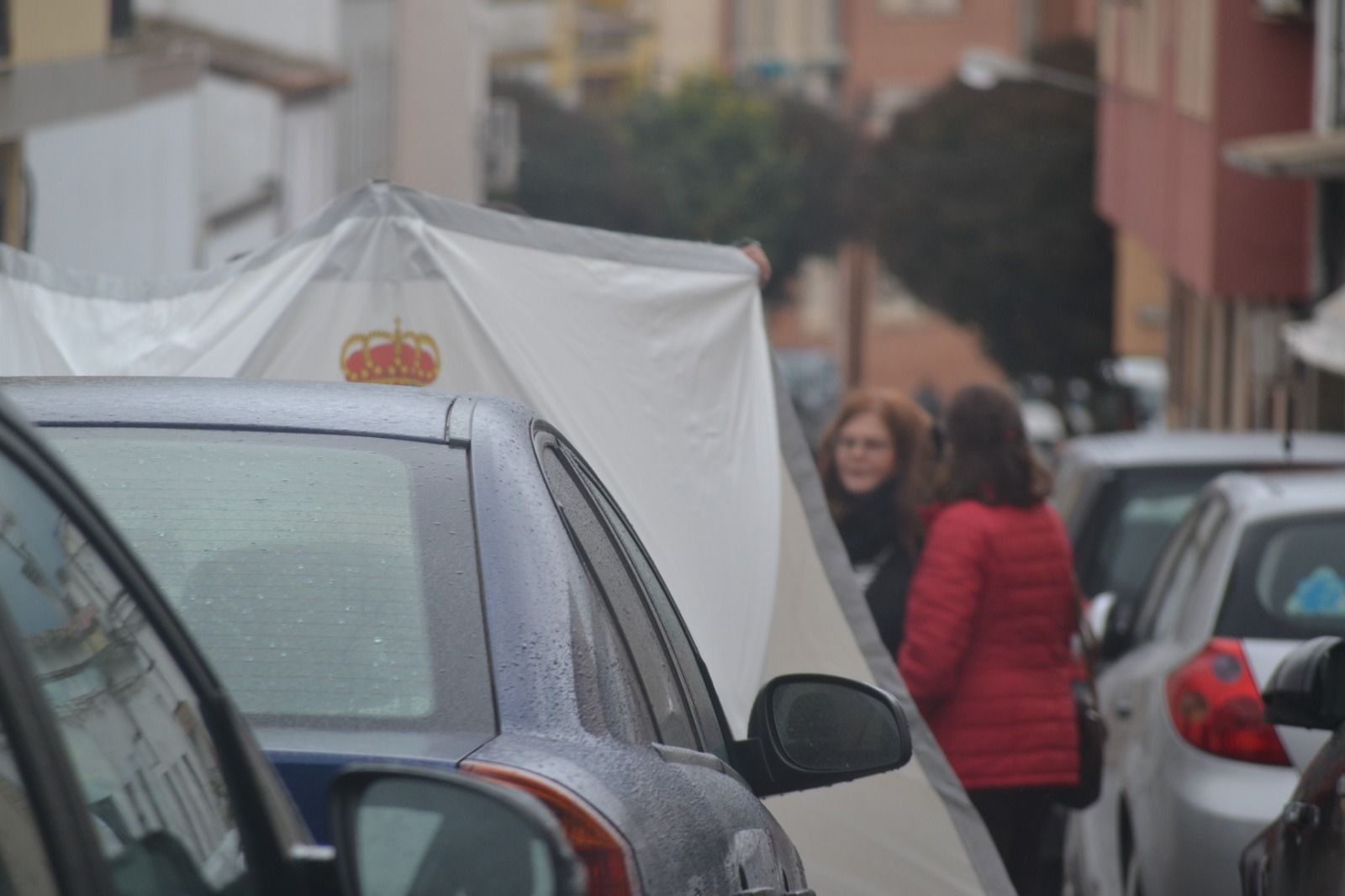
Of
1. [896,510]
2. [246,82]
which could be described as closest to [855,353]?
[246,82]

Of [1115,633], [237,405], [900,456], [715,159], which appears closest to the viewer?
[237,405]

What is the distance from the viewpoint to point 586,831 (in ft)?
7.07

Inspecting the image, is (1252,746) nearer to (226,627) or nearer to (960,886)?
(960,886)

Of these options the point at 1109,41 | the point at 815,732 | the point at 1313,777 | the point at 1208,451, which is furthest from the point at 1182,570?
the point at 1109,41

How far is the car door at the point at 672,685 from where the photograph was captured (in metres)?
2.72

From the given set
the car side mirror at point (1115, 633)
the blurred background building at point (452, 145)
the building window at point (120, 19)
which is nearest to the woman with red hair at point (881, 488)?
the car side mirror at point (1115, 633)

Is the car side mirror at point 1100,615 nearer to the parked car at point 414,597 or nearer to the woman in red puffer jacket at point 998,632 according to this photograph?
the woman in red puffer jacket at point 998,632

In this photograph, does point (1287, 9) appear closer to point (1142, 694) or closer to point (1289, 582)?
point (1142, 694)

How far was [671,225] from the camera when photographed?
5625 cm

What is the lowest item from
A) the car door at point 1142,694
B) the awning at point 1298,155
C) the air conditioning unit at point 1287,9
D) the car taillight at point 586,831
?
the car door at point 1142,694

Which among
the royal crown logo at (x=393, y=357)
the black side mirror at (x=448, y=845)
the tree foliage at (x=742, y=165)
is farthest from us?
the tree foliage at (x=742, y=165)

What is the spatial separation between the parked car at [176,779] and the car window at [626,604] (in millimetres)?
802

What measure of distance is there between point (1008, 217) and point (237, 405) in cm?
3656

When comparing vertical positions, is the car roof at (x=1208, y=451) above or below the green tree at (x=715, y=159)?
below
